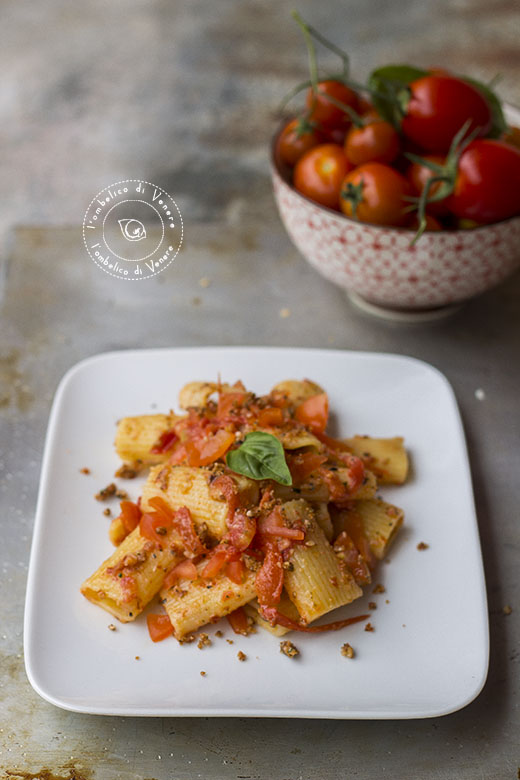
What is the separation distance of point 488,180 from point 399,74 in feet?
1.53

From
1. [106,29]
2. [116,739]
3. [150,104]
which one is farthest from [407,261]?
[106,29]

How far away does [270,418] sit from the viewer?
6.32 ft

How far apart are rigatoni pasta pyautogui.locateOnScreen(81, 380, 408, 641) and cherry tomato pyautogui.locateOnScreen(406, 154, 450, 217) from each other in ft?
2.53

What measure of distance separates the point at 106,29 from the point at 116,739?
382 cm

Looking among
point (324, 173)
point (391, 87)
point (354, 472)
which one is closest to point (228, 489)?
point (354, 472)

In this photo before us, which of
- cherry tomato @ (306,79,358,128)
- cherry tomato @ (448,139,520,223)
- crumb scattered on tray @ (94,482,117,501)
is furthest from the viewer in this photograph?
cherry tomato @ (306,79,358,128)

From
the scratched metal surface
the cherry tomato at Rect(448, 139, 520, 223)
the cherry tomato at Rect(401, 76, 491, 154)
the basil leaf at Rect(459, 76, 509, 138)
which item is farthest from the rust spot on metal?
the basil leaf at Rect(459, 76, 509, 138)

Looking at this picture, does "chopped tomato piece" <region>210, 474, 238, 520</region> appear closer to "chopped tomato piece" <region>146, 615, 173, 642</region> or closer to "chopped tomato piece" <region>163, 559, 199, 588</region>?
"chopped tomato piece" <region>163, 559, 199, 588</region>

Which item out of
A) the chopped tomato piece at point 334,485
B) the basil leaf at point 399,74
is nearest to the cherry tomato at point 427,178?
the basil leaf at point 399,74

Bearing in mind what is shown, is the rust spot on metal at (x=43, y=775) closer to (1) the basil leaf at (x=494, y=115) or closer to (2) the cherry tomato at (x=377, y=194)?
(2) the cherry tomato at (x=377, y=194)

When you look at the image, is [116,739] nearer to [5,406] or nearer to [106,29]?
[5,406]

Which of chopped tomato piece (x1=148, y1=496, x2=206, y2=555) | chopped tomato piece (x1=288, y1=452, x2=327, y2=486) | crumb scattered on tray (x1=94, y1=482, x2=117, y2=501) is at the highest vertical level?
chopped tomato piece (x1=288, y1=452, x2=327, y2=486)

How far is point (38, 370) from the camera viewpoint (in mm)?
2521

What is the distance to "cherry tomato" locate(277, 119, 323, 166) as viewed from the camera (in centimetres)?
242
